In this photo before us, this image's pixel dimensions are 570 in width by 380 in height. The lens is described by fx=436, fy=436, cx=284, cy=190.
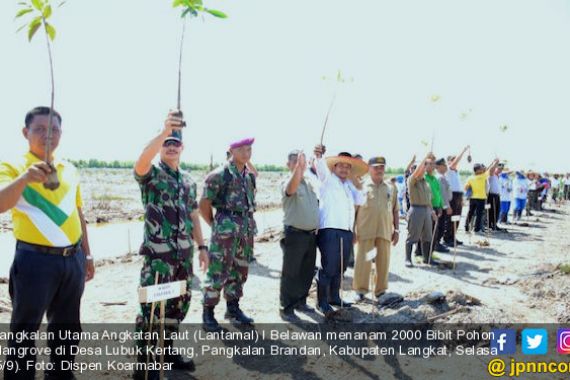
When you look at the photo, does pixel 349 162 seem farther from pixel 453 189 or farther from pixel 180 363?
pixel 453 189

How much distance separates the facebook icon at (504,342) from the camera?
4.32m

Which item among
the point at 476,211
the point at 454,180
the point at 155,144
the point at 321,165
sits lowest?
the point at 476,211

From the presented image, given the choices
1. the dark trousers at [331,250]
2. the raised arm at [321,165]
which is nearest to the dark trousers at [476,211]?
the dark trousers at [331,250]

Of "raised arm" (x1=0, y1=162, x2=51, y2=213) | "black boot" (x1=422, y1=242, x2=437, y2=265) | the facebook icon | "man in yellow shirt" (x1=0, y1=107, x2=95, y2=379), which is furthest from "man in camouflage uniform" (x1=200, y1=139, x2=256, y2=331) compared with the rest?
"black boot" (x1=422, y1=242, x2=437, y2=265)

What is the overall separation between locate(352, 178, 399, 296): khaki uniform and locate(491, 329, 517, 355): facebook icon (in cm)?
156

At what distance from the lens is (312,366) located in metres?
3.98

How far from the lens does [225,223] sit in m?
4.48

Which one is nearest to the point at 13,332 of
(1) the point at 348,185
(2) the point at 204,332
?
(2) the point at 204,332

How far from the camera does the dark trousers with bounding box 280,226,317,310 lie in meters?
5.20

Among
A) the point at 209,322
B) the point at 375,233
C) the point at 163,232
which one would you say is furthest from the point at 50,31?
the point at 375,233

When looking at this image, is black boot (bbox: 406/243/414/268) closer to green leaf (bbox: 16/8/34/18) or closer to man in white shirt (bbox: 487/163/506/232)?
man in white shirt (bbox: 487/163/506/232)

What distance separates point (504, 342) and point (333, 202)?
7.55ft

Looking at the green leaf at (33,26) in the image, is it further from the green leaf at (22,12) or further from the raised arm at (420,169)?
the raised arm at (420,169)

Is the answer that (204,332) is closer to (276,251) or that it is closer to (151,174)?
(151,174)
